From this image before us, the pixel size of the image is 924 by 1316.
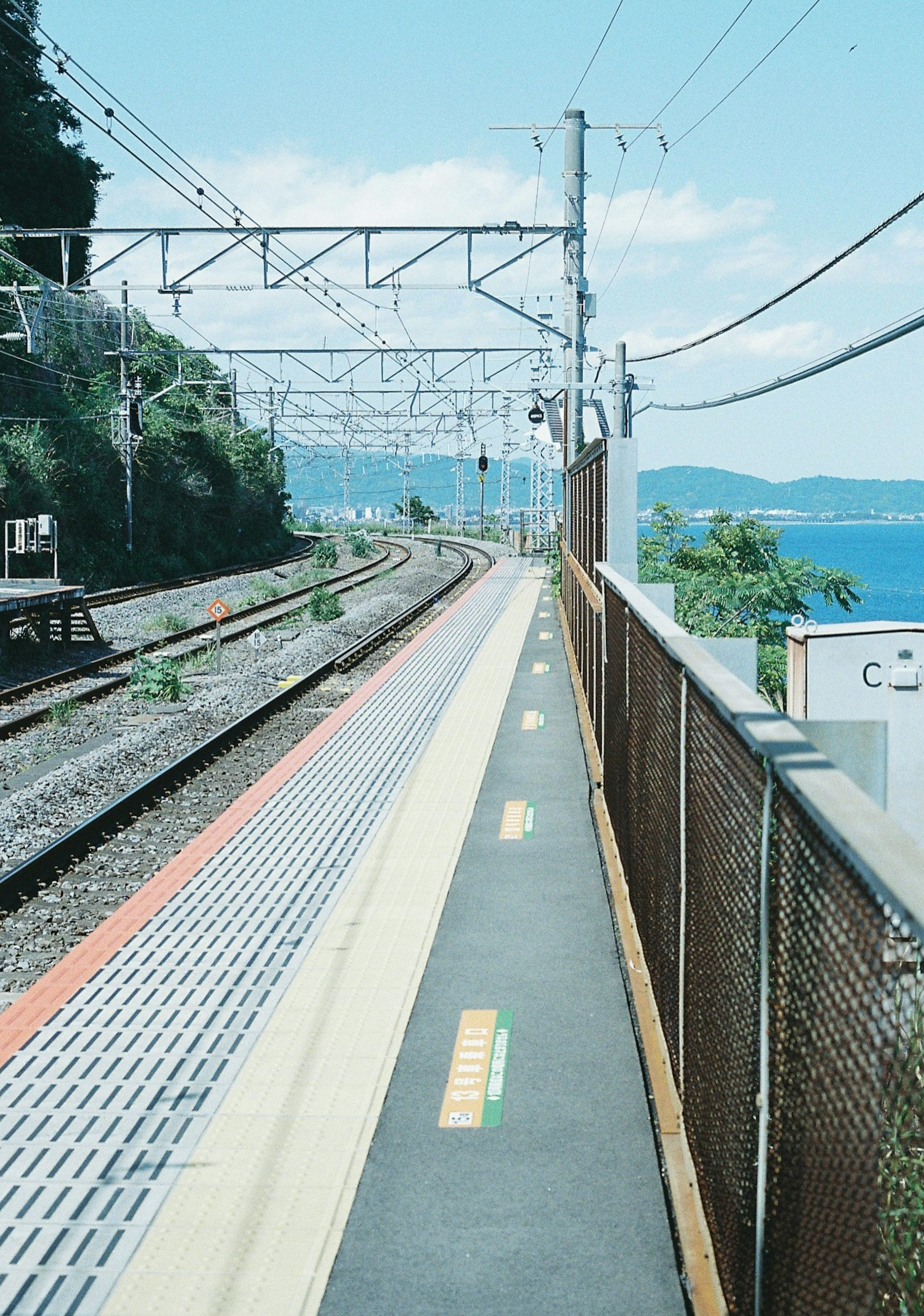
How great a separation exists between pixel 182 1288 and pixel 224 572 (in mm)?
42914

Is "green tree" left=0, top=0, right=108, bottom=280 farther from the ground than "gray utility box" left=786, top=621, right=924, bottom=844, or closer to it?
farther from the ground

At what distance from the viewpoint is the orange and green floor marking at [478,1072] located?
15.6ft

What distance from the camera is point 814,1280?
2.41m

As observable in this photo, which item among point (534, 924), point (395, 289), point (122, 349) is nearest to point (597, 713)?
point (534, 924)

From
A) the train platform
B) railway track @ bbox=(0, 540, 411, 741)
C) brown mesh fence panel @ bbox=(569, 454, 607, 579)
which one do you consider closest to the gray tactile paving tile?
the train platform

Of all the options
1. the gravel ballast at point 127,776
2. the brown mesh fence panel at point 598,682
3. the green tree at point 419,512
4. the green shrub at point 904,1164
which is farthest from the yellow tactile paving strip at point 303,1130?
the green tree at point 419,512

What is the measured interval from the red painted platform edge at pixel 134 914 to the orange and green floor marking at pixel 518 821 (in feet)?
6.11

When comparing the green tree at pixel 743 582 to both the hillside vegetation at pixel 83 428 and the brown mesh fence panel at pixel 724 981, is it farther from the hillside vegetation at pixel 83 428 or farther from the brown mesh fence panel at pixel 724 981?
the hillside vegetation at pixel 83 428

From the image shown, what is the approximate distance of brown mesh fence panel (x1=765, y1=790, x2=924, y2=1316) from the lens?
6.53ft

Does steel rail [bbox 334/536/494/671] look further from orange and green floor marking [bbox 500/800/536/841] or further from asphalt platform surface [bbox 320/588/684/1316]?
asphalt platform surface [bbox 320/588/684/1316]

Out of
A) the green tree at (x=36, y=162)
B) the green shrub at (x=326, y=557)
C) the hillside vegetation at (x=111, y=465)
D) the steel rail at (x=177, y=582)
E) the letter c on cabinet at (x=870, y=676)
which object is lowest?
the letter c on cabinet at (x=870, y=676)

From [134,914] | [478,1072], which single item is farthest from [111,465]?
[478,1072]

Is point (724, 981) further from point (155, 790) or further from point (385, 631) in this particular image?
point (385, 631)

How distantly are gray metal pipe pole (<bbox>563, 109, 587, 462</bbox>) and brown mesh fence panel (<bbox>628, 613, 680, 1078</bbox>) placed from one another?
54.5 ft
